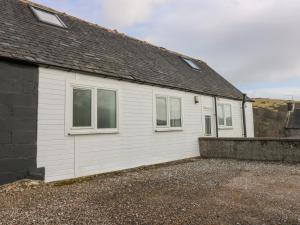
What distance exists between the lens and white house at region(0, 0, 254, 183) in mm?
6945

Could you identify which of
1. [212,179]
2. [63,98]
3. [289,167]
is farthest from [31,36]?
[289,167]

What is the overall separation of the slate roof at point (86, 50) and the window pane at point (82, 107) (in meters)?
0.74

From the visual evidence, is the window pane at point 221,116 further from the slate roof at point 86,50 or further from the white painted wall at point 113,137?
the white painted wall at point 113,137

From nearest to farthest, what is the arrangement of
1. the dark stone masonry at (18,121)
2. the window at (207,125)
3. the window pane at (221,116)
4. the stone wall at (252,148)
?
the dark stone masonry at (18,121), the stone wall at (252,148), the window at (207,125), the window pane at (221,116)

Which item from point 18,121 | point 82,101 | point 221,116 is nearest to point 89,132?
point 82,101

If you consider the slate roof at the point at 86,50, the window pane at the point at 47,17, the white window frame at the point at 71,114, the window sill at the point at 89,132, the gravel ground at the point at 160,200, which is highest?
the window pane at the point at 47,17

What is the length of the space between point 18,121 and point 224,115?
12.3 meters

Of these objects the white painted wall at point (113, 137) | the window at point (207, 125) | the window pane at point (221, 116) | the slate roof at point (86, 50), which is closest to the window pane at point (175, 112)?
the white painted wall at point (113, 137)

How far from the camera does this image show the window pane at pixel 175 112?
39.5 feet

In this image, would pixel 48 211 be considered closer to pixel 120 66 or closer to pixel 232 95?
pixel 120 66

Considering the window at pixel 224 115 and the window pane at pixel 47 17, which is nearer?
the window pane at pixel 47 17

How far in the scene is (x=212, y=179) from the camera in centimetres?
775

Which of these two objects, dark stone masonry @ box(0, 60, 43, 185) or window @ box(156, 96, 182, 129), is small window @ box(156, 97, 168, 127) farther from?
dark stone masonry @ box(0, 60, 43, 185)

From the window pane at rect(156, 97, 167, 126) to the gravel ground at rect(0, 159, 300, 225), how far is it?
338 cm
